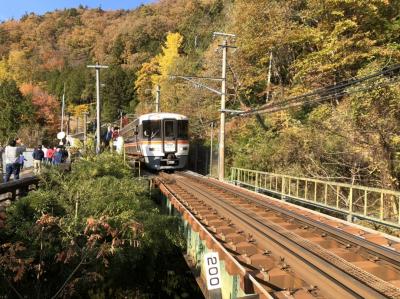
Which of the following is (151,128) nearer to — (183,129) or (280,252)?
(183,129)

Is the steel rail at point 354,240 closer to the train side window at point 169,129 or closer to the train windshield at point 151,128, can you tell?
the train side window at point 169,129

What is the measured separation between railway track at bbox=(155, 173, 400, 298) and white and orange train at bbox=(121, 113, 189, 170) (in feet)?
37.5

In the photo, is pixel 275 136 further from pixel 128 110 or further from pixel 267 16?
pixel 128 110

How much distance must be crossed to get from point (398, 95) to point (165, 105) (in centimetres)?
3509

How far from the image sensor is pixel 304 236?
29.3ft

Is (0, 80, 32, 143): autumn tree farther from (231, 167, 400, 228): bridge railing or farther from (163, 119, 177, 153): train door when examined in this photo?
(231, 167, 400, 228): bridge railing

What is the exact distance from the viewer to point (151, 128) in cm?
2438

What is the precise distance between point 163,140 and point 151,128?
3.03 feet

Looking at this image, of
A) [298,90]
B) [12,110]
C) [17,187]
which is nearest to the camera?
[17,187]

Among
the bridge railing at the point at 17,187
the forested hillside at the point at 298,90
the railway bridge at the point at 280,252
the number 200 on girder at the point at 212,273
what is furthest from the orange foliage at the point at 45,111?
the number 200 on girder at the point at 212,273

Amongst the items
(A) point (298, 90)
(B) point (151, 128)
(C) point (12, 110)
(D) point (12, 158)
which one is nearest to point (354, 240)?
(D) point (12, 158)

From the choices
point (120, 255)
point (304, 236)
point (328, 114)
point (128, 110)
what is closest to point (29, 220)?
point (120, 255)

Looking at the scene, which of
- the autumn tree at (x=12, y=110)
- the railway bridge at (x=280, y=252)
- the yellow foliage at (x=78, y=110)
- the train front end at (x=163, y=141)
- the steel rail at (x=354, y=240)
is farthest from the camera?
the yellow foliage at (x=78, y=110)

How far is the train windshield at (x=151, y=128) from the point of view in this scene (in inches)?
955
